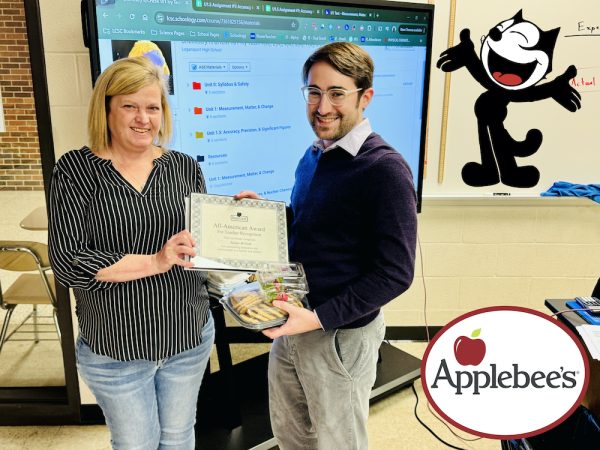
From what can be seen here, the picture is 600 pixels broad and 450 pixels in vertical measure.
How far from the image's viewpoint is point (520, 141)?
8.38ft

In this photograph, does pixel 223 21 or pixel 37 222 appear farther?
pixel 37 222

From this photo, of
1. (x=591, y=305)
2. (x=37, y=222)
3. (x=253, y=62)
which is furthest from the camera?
(x=37, y=222)

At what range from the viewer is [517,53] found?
96.2 inches

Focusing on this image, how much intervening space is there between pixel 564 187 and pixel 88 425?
2597 millimetres

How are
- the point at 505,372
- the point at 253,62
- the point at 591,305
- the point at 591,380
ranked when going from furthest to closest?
the point at 253,62, the point at 591,305, the point at 591,380, the point at 505,372

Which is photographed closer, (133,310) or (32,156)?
(133,310)

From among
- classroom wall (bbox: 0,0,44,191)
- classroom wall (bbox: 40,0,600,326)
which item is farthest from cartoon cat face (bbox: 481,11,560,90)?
classroom wall (bbox: 0,0,44,191)

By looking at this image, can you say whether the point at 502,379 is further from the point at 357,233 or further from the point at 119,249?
the point at 119,249

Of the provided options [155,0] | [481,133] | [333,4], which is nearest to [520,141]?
[481,133]

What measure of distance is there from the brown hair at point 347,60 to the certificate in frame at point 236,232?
38 cm

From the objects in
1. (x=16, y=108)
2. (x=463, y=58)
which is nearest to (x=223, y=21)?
(x=463, y=58)

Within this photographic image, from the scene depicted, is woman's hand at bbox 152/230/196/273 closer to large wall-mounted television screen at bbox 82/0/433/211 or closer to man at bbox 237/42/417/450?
man at bbox 237/42/417/450

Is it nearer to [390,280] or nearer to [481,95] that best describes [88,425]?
[390,280]

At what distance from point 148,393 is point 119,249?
1.32 ft
